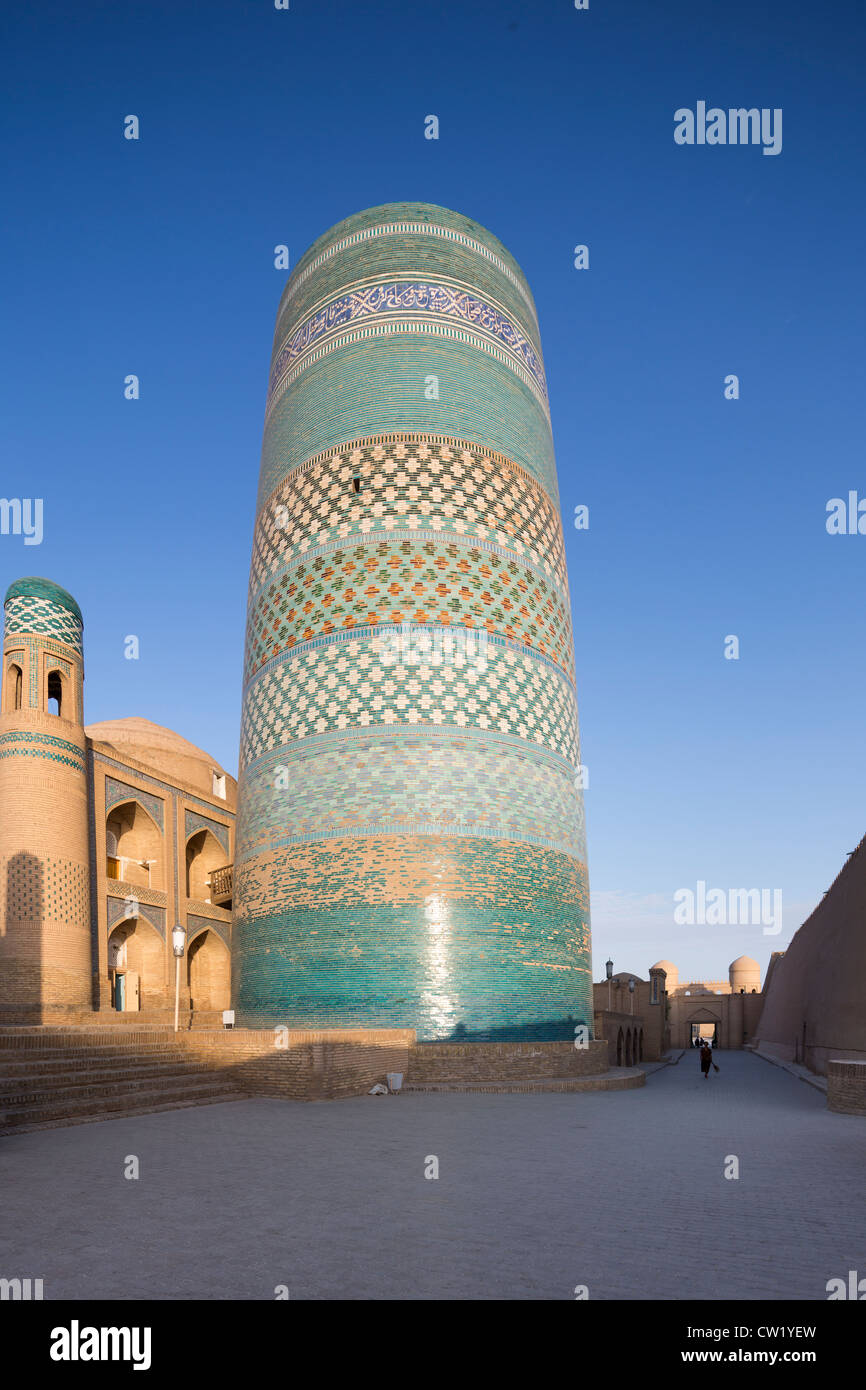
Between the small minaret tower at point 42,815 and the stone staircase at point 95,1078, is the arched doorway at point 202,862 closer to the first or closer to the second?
the small minaret tower at point 42,815

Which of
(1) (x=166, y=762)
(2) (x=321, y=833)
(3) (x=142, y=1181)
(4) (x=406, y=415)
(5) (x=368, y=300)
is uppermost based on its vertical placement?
(5) (x=368, y=300)

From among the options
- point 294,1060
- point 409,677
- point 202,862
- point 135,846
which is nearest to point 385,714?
point 409,677

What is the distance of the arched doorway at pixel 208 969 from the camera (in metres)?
22.0

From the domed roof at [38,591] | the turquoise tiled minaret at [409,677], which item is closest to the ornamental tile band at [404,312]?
the turquoise tiled minaret at [409,677]

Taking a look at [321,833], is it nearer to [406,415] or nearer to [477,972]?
[477,972]

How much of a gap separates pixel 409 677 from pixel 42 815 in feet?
21.6

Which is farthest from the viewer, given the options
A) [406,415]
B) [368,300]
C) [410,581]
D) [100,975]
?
[100,975]

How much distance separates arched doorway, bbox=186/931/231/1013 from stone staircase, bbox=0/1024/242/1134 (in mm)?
11787

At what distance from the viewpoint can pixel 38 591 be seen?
56.3 feet

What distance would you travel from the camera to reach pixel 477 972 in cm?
1267

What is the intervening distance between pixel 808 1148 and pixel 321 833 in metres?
7.90

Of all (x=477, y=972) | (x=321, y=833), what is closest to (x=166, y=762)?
(x=321, y=833)

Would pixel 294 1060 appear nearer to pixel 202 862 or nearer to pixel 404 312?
pixel 404 312

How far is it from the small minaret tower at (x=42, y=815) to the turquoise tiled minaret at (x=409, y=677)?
3.13m
